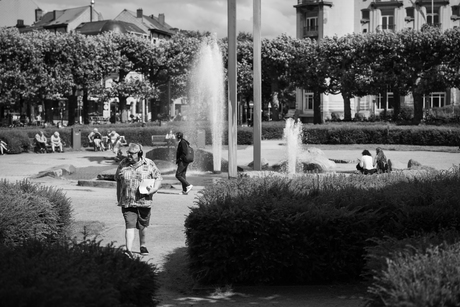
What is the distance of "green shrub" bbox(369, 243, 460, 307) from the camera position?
4.37 m

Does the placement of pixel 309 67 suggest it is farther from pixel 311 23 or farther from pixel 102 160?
pixel 102 160

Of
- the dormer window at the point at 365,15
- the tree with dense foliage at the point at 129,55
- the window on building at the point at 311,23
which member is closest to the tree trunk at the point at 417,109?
the tree with dense foliage at the point at 129,55

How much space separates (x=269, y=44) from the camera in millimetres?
56000

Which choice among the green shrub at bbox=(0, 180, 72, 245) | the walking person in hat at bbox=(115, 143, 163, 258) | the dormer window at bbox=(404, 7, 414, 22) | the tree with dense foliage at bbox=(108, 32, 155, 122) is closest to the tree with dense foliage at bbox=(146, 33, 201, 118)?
the tree with dense foliage at bbox=(108, 32, 155, 122)

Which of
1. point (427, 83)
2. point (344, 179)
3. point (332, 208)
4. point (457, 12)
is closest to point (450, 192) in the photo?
point (332, 208)

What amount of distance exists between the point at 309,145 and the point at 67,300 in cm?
3605

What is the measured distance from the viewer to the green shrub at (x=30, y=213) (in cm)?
870

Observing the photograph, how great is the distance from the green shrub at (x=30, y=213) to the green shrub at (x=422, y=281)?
5.11 metres

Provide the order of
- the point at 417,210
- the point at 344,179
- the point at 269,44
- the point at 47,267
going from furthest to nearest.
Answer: the point at 269,44 < the point at 344,179 < the point at 417,210 < the point at 47,267

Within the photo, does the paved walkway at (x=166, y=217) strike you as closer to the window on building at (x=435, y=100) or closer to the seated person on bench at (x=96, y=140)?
the seated person on bench at (x=96, y=140)

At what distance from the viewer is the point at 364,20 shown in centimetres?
7894

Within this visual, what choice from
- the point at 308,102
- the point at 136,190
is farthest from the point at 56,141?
the point at 308,102

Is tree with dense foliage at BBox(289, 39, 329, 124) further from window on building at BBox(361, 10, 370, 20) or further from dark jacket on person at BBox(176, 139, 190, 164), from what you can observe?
dark jacket on person at BBox(176, 139, 190, 164)

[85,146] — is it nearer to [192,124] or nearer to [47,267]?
[192,124]
